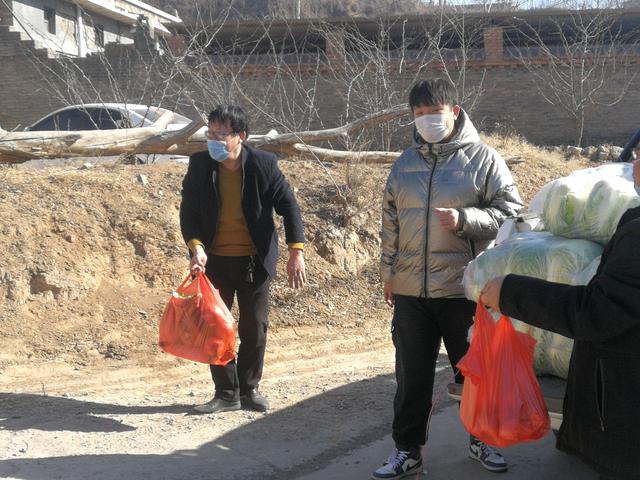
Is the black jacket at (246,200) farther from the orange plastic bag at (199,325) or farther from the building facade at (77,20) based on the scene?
the building facade at (77,20)

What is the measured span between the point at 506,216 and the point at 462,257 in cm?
29

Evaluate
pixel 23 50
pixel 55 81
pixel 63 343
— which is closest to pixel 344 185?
pixel 63 343

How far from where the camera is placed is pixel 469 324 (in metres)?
4.09

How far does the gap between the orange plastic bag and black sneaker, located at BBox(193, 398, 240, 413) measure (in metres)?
0.40

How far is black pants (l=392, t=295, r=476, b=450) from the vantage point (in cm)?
406

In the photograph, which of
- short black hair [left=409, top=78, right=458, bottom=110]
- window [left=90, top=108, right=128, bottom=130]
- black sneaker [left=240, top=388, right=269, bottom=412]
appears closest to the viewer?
short black hair [left=409, top=78, right=458, bottom=110]

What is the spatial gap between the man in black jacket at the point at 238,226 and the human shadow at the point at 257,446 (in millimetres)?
338

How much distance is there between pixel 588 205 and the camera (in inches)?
134

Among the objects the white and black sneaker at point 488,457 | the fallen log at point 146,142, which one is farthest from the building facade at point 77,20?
the white and black sneaker at point 488,457

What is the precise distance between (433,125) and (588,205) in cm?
92

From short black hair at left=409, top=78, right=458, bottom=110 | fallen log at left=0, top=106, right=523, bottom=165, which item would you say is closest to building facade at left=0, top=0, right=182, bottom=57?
fallen log at left=0, top=106, right=523, bottom=165

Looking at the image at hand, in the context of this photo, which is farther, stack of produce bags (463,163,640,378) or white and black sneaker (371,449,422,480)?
white and black sneaker (371,449,422,480)

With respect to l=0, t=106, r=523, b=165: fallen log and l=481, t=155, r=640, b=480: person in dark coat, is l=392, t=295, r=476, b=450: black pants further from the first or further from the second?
l=0, t=106, r=523, b=165: fallen log

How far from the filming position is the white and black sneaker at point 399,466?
159 inches
